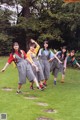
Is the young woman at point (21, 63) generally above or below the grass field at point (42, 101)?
above

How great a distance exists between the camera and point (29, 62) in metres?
13.2

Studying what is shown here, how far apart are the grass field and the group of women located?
1.64 ft

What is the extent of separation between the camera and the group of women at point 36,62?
12.5m

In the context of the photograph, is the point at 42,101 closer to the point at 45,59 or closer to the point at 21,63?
the point at 21,63

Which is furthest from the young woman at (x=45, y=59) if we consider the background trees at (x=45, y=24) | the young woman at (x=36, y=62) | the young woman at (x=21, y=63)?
the background trees at (x=45, y=24)

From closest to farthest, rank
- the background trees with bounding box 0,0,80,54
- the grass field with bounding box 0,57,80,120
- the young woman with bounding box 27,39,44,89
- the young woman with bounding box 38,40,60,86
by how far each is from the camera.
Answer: the grass field with bounding box 0,57,80,120
the young woman with bounding box 27,39,44,89
the young woman with bounding box 38,40,60,86
the background trees with bounding box 0,0,80,54

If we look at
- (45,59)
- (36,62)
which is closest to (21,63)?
(36,62)

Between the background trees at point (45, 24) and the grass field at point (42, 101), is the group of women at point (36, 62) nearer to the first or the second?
the grass field at point (42, 101)

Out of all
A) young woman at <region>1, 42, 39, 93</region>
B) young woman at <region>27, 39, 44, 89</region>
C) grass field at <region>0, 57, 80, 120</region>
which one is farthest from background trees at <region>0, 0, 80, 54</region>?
young woman at <region>1, 42, 39, 93</region>

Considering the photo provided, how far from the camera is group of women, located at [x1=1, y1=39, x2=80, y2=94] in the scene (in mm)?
12468

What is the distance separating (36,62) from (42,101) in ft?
8.81

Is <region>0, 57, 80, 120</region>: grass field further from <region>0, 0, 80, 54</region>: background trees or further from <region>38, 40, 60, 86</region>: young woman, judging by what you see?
<region>0, 0, 80, 54</region>: background trees

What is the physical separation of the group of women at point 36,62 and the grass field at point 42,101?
1.64 feet

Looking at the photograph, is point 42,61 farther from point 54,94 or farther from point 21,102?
point 21,102
